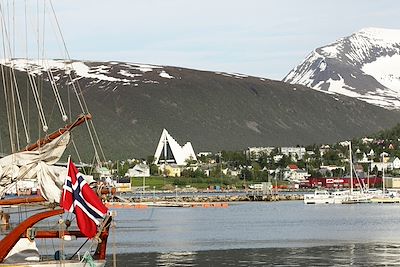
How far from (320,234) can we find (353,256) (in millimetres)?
18494

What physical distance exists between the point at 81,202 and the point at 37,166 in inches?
161

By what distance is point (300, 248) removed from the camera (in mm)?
51656

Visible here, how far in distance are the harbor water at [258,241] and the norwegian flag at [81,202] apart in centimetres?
→ 144

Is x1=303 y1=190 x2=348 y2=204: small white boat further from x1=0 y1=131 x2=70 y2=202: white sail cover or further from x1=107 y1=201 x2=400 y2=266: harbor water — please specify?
x1=0 y1=131 x2=70 y2=202: white sail cover

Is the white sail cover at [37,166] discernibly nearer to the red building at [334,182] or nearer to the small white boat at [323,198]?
the small white boat at [323,198]

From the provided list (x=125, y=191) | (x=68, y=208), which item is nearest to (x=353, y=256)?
(x=68, y=208)

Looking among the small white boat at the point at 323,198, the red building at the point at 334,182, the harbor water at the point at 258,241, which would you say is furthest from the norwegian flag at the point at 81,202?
the red building at the point at 334,182

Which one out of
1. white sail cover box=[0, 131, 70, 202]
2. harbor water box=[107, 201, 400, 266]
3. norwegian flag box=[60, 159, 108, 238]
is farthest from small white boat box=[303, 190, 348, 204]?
norwegian flag box=[60, 159, 108, 238]

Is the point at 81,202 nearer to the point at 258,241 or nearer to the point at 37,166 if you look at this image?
the point at 37,166

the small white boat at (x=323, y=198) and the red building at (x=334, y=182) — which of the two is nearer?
the small white boat at (x=323, y=198)

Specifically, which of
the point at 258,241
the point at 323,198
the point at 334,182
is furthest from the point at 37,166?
the point at 334,182

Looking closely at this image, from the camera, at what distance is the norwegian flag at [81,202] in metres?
27.8

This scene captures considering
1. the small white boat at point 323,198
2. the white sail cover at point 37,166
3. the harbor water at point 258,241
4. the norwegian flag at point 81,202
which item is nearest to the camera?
the norwegian flag at point 81,202

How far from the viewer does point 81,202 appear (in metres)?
27.9
